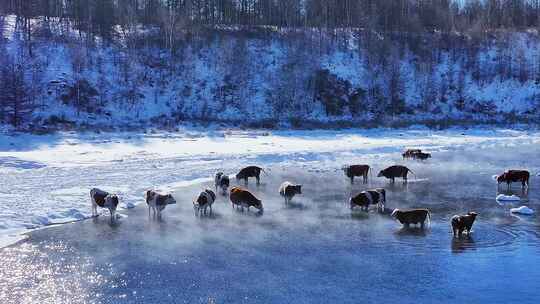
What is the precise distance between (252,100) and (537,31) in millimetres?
45216

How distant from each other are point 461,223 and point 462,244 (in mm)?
886

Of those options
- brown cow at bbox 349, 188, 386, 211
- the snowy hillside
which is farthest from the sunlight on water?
the snowy hillside

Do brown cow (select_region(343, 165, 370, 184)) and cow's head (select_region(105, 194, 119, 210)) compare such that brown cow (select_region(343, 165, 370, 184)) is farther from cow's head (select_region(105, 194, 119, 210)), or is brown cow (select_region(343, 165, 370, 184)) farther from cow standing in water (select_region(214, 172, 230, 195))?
cow's head (select_region(105, 194, 119, 210))

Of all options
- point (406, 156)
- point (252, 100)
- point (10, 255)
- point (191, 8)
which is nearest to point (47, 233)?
point (10, 255)

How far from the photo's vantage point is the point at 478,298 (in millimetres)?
9422

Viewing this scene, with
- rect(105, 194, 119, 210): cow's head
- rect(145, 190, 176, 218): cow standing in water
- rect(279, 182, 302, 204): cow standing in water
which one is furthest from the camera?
rect(279, 182, 302, 204): cow standing in water

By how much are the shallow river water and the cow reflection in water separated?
2 cm

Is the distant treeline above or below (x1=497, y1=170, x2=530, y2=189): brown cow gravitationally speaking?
above

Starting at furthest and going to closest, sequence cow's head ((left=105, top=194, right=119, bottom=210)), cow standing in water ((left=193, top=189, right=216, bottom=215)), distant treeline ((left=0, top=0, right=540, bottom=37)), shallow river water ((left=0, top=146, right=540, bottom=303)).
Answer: distant treeline ((left=0, top=0, right=540, bottom=37)) → cow standing in water ((left=193, top=189, right=216, bottom=215)) → cow's head ((left=105, top=194, right=119, bottom=210)) → shallow river water ((left=0, top=146, right=540, bottom=303))

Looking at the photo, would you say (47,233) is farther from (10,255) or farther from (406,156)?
(406,156)

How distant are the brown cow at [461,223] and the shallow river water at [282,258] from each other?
0.26 m

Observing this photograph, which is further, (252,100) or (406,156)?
(252,100)

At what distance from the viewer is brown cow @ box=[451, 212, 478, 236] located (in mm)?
13625

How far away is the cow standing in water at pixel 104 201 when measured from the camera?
1553 centimetres
